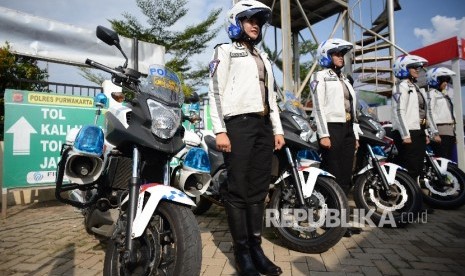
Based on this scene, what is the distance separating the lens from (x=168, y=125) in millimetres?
1953

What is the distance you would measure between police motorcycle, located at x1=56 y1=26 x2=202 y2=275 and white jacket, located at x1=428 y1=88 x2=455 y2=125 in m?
4.94

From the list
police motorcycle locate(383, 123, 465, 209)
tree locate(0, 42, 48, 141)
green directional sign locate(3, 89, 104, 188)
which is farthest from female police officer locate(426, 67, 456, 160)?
tree locate(0, 42, 48, 141)

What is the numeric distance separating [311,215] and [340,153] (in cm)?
97

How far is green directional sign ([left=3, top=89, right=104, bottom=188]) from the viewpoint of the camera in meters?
4.19

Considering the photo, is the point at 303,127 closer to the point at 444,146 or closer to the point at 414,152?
the point at 414,152

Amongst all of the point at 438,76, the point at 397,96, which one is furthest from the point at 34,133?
the point at 438,76

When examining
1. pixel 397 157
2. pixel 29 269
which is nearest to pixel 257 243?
pixel 29 269

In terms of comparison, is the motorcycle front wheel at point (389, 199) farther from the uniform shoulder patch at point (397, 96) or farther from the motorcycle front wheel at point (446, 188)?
the motorcycle front wheel at point (446, 188)

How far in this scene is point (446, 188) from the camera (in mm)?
4488

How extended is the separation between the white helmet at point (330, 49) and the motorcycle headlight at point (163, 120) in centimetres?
220

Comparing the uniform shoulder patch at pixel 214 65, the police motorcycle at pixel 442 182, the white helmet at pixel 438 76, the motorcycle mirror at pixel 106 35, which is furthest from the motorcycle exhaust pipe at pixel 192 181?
the white helmet at pixel 438 76

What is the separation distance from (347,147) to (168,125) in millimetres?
2223

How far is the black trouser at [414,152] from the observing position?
13.4 feet

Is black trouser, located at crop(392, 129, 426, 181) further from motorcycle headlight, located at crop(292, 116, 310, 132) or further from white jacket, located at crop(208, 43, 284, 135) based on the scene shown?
white jacket, located at crop(208, 43, 284, 135)
